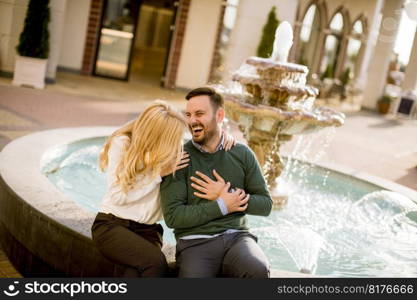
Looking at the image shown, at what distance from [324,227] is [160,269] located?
2851mm

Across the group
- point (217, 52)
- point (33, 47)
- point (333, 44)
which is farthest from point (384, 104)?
point (33, 47)

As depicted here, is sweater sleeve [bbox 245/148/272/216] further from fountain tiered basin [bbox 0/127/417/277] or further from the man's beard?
fountain tiered basin [bbox 0/127/417/277]

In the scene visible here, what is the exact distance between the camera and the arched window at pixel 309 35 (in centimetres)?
1922

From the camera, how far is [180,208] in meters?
2.82

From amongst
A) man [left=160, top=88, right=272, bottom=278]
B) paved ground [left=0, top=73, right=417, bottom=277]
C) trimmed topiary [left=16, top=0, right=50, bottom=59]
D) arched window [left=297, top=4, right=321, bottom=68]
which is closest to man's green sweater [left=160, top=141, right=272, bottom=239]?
man [left=160, top=88, right=272, bottom=278]

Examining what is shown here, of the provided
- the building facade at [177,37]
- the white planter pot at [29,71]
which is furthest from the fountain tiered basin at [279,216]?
the building facade at [177,37]

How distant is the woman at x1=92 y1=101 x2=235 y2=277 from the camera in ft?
9.13

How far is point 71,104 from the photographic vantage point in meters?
10.1

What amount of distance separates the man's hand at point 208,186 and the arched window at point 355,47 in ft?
62.7

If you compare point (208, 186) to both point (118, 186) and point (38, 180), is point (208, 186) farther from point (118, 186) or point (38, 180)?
point (38, 180)

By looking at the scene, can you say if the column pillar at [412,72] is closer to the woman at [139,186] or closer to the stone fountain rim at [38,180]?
the stone fountain rim at [38,180]

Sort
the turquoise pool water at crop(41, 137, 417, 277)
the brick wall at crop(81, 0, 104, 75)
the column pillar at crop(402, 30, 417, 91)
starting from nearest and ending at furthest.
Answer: the turquoise pool water at crop(41, 137, 417, 277)
the brick wall at crop(81, 0, 104, 75)
the column pillar at crop(402, 30, 417, 91)

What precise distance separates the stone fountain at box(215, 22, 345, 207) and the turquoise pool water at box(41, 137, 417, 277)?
49 centimetres

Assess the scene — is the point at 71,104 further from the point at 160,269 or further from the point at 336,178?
the point at 160,269
